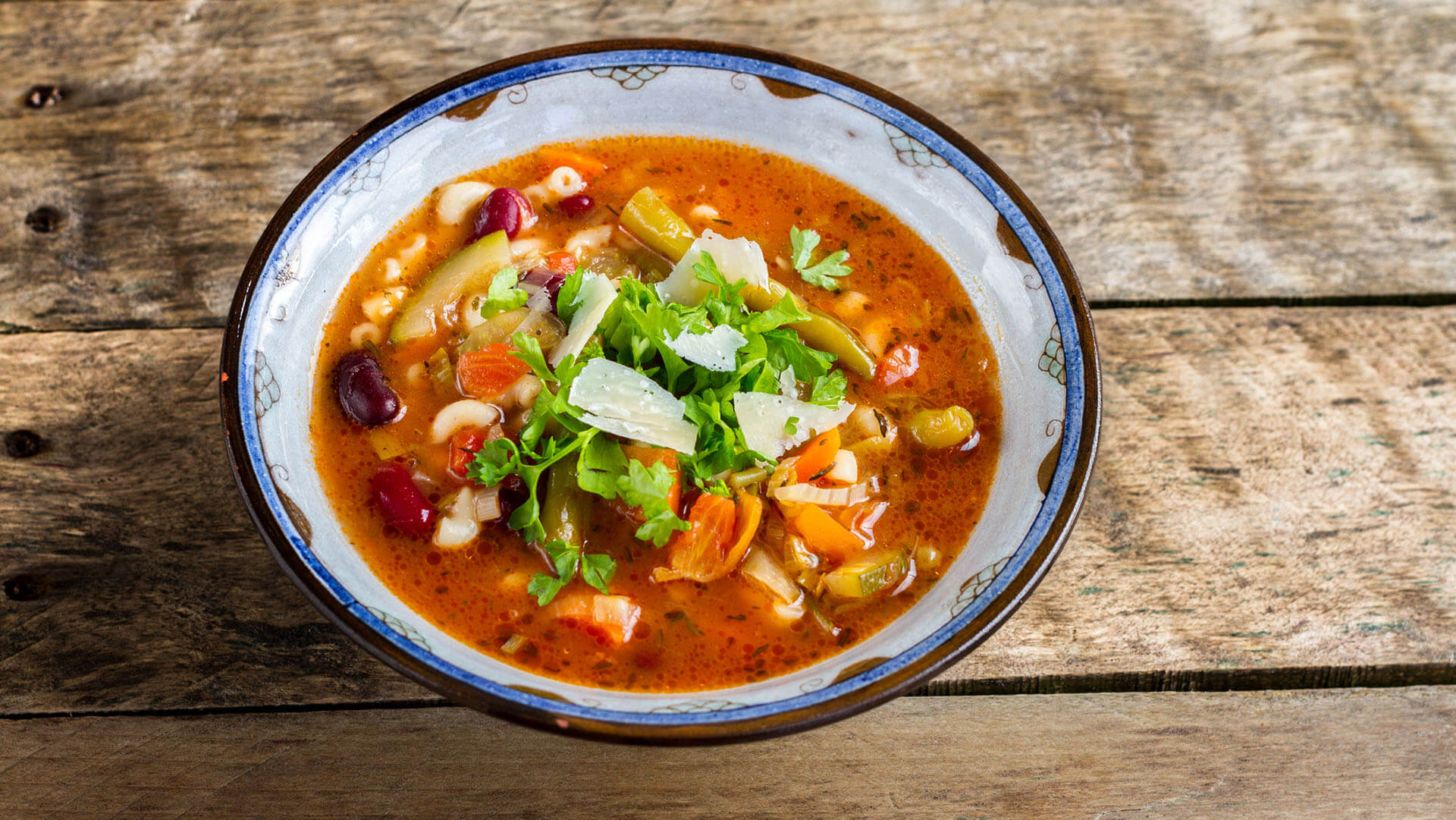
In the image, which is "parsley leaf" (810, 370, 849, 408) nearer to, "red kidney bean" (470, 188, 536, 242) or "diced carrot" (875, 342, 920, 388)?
"diced carrot" (875, 342, 920, 388)

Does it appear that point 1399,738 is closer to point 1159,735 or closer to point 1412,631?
point 1412,631

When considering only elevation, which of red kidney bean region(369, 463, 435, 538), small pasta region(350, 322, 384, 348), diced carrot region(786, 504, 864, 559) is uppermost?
small pasta region(350, 322, 384, 348)

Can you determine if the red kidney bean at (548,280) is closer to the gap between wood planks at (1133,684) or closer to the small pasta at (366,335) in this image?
the small pasta at (366,335)

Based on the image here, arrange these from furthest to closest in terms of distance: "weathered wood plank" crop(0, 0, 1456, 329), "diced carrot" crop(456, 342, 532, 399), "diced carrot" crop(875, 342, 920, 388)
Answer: "weathered wood plank" crop(0, 0, 1456, 329)
"diced carrot" crop(875, 342, 920, 388)
"diced carrot" crop(456, 342, 532, 399)

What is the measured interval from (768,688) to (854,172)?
1704mm

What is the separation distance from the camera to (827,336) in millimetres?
3125

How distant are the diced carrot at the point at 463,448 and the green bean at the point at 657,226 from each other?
2.67 ft

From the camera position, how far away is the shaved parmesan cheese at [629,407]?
273 centimetres

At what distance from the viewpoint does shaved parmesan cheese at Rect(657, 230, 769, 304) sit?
3.04 meters

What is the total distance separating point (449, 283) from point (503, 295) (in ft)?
0.74

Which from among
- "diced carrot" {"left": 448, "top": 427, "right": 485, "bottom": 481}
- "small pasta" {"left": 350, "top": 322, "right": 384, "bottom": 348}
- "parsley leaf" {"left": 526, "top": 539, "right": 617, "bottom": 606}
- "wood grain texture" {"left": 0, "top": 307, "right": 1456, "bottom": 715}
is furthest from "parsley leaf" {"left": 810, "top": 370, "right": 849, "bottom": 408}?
"small pasta" {"left": 350, "top": 322, "right": 384, "bottom": 348}

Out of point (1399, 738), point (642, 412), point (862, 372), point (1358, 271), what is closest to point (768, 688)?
point (642, 412)

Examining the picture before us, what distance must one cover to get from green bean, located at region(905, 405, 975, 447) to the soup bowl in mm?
118

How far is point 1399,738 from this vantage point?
2.95 metres
